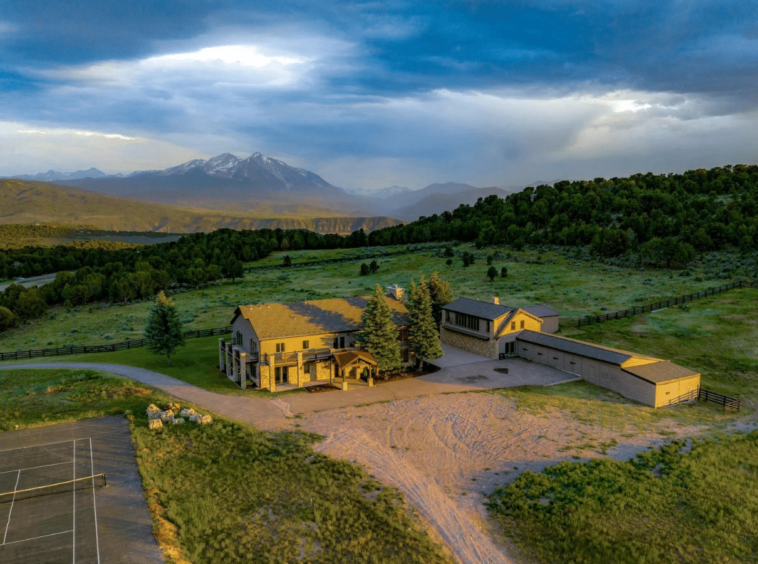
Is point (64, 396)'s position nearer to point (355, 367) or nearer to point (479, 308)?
point (355, 367)

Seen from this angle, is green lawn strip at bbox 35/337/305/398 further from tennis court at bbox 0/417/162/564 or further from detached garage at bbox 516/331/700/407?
detached garage at bbox 516/331/700/407

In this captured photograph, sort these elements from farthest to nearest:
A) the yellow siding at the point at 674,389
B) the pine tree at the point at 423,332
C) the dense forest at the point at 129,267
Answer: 1. the dense forest at the point at 129,267
2. the pine tree at the point at 423,332
3. the yellow siding at the point at 674,389

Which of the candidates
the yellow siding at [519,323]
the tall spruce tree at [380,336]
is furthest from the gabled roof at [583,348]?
the tall spruce tree at [380,336]

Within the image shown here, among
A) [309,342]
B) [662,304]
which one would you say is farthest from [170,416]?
[662,304]

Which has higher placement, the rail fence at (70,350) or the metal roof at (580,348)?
the metal roof at (580,348)

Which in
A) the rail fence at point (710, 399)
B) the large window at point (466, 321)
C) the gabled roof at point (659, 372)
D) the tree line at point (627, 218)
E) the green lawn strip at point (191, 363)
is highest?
the tree line at point (627, 218)

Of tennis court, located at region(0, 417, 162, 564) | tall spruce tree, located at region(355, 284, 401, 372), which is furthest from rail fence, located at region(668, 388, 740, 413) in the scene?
tennis court, located at region(0, 417, 162, 564)

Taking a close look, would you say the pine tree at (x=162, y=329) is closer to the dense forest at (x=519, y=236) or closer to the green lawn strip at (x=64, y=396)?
the green lawn strip at (x=64, y=396)
